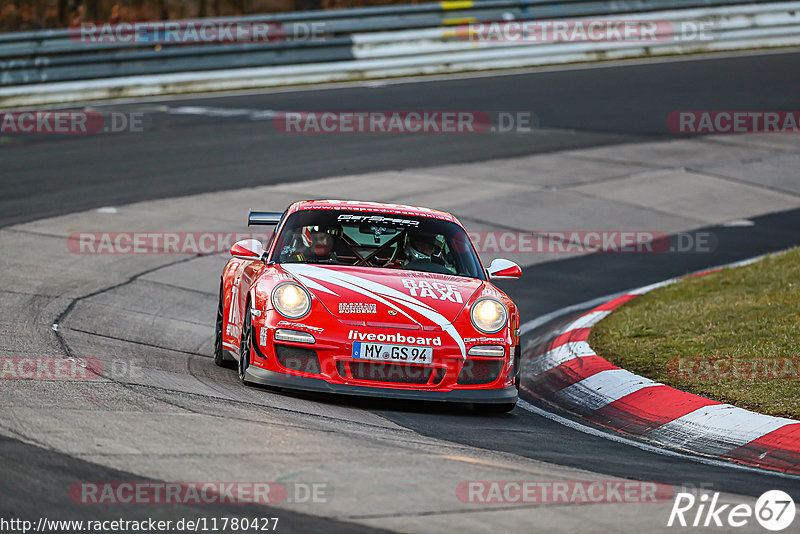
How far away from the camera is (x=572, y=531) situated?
453 cm

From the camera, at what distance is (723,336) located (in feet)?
29.8

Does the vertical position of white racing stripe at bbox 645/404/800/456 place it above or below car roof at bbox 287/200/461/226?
below

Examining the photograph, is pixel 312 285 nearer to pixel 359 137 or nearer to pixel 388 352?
pixel 388 352

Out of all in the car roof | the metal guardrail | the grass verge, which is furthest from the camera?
the metal guardrail

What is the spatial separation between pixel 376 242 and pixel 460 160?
30.6 feet

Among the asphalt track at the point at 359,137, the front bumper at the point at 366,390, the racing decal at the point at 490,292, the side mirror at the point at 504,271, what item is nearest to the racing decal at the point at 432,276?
the racing decal at the point at 490,292

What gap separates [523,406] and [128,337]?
120 inches

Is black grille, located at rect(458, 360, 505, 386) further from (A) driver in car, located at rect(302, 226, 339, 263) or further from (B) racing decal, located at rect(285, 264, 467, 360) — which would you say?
(A) driver in car, located at rect(302, 226, 339, 263)

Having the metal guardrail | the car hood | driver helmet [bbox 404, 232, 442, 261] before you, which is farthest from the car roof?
the metal guardrail

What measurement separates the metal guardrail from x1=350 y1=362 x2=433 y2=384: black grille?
49.5 ft

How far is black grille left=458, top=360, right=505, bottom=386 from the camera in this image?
23.7 ft

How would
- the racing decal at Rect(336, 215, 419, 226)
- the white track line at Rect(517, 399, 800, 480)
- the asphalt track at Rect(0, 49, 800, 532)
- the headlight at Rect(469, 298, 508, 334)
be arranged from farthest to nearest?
the racing decal at Rect(336, 215, 419, 226), the headlight at Rect(469, 298, 508, 334), the white track line at Rect(517, 399, 800, 480), the asphalt track at Rect(0, 49, 800, 532)

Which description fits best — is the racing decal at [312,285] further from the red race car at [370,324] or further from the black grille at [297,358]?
the black grille at [297,358]

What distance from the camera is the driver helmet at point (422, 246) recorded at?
8.37 metres
